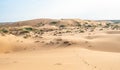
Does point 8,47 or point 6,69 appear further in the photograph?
point 8,47

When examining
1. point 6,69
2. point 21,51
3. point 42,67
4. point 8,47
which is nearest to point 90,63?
point 42,67

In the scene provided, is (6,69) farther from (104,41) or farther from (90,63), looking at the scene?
(104,41)

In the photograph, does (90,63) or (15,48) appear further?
(15,48)

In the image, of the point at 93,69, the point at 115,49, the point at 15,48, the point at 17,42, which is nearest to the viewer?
the point at 93,69

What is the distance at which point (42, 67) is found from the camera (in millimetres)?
10430

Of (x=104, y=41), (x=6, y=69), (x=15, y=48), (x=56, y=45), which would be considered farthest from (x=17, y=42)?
(x=6, y=69)

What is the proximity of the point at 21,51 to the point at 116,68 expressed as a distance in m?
9.48

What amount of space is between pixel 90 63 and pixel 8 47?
30.7 feet

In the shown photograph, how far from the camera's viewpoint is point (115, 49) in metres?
17.2

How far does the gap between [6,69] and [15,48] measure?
8.13 m

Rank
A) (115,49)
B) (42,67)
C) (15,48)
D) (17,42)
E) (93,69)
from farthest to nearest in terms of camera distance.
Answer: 1. (17,42)
2. (15,48)
3. (115,49)
4. (42,67)
5. (93,69)

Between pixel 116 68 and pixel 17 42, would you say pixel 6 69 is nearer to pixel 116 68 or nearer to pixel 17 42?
pixel 116 68

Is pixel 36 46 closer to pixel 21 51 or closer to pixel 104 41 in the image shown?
pixel 21 51

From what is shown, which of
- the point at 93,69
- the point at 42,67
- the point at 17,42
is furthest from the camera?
the point at 17,42
